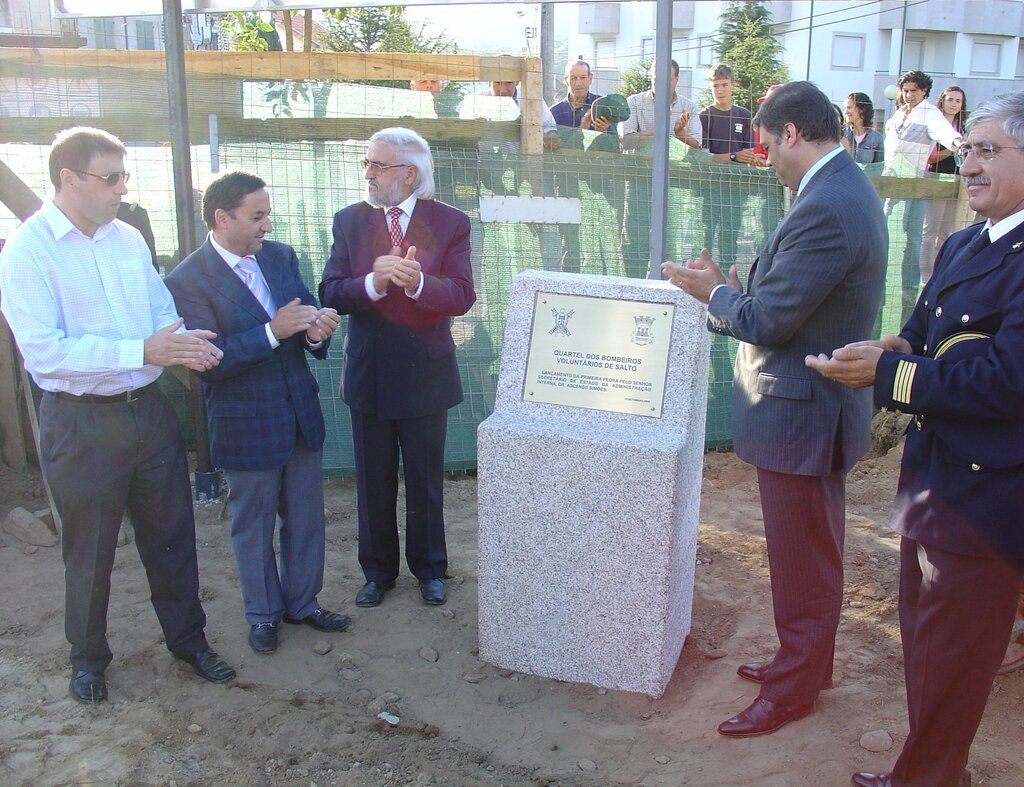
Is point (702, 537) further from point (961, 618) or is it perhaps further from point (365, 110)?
point (365, 110)

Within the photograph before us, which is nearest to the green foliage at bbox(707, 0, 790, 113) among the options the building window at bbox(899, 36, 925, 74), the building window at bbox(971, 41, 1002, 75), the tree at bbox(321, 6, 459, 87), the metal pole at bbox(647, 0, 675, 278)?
the building window at bbox(899, 36, 925, 74)

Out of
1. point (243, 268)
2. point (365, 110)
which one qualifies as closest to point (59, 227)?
point (243, 268)

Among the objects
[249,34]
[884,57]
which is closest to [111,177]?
[249,34]

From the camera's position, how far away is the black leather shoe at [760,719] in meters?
3.19

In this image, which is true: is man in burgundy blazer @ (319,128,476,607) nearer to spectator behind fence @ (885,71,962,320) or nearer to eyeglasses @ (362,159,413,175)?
eyeglasses @ (362,159,413,175)

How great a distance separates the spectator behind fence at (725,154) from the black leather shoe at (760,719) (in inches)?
145

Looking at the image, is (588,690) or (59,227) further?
(588,690)

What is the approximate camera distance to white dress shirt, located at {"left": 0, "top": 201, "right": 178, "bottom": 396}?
304cm

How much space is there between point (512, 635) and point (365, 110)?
13.2 feet

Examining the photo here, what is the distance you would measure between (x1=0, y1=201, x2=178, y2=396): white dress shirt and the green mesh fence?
2.46 m

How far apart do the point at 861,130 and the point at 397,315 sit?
5.74 metres

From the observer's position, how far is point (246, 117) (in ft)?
19.0

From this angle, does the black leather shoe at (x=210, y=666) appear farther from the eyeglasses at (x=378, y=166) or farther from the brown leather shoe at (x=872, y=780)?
the brown leather shoe at (x=872, y=780)

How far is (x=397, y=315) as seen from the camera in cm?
397
